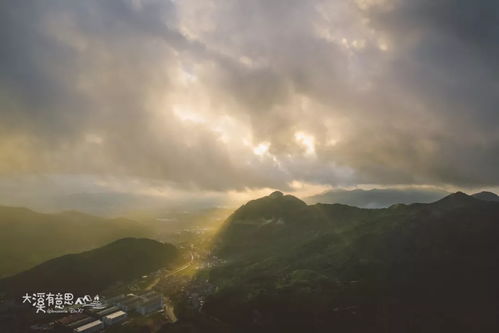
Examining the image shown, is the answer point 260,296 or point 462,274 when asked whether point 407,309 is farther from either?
point 260,296

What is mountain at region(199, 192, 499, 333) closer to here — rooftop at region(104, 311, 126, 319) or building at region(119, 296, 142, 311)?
building at region(119, 296, 142, 311)

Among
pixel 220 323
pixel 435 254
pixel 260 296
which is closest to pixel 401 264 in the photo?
pixel 435 254

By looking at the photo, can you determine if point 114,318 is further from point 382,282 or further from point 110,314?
point 382,282

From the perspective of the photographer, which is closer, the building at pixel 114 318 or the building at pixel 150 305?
the building at pixel 114 318

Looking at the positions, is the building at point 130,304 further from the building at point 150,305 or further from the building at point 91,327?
the building at point 91,327

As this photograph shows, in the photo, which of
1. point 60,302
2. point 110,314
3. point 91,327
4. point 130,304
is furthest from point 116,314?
point 60,302

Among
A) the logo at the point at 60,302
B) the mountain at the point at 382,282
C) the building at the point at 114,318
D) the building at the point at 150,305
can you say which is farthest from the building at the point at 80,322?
the mountain at the point at 382,282

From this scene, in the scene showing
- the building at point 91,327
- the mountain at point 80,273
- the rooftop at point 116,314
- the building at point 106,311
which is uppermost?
the mountain at point 80,273
